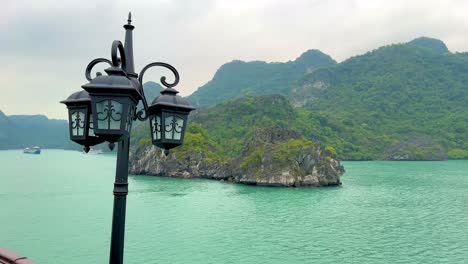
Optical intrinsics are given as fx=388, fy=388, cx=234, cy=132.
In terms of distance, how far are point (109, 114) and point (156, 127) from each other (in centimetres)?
107

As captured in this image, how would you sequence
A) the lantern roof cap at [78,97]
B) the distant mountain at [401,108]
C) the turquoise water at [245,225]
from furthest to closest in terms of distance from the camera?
the distant mountain at [401,108] → the turquoise water at [245,225] → the lantern roof cap at [78,97]

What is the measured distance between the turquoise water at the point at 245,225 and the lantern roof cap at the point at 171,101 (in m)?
18.4

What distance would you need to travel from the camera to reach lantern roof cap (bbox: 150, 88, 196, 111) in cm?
482

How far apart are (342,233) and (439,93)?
168 meters

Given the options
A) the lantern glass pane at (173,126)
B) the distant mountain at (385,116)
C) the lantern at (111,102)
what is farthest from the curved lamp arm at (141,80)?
the distant mountain at (385,116)

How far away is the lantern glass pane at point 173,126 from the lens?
486 cm

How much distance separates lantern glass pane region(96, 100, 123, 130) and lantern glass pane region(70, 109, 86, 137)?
1.81 feet

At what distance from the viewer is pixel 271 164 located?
2295 inches

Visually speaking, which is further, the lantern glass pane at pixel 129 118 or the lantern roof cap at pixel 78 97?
the lantern roof cap at pixel 78 97

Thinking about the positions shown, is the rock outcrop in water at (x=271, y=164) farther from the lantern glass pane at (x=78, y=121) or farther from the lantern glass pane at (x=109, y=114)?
the lantern glass pane at (x=109, y=114)

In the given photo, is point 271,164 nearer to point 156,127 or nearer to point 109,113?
point 156,127

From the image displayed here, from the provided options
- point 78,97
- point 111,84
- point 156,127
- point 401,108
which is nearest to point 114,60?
point 111,84

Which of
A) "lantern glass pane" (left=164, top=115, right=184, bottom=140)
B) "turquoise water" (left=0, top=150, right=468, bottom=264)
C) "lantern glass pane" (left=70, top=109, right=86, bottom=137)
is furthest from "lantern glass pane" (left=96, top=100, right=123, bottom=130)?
"turquoise water" (left=0, top=150, right=468, bottom=264)

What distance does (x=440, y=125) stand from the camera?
150m
